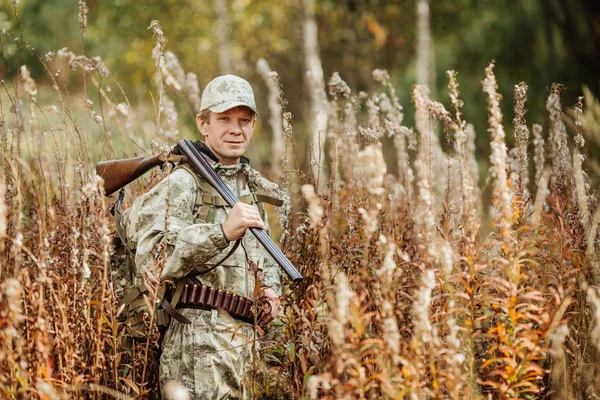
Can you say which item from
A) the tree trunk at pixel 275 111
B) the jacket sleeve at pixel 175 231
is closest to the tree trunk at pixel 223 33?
the tree trunk at pixel 275 111

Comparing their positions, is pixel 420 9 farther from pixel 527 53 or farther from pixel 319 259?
pixel 319 259

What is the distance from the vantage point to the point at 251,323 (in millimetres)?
3521

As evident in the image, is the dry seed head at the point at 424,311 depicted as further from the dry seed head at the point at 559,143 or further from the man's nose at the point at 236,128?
the dry seed head at the point at 559,143

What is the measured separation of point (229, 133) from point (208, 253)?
2.62 ft

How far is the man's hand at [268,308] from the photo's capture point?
3.46 meters

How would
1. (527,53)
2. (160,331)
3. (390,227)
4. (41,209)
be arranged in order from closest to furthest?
1. (41,209)
2. (160,331)
3. (390,227)
4. (527,53)

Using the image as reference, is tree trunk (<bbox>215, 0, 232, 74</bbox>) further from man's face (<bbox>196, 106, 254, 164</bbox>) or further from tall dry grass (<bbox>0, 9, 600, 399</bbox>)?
man's face (<bbox>196, 106, 254, 164</bbox>)

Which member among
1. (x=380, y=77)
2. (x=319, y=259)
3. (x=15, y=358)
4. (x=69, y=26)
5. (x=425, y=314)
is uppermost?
(x=69, y=26)

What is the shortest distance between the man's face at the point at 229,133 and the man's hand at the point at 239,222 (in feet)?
2.02

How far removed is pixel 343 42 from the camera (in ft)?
68.5

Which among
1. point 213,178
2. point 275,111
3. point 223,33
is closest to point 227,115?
point 213,178

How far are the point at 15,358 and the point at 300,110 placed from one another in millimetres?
18749

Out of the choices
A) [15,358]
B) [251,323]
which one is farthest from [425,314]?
[15,358]

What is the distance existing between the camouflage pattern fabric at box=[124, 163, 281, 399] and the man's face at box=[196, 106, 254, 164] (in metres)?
0.27
